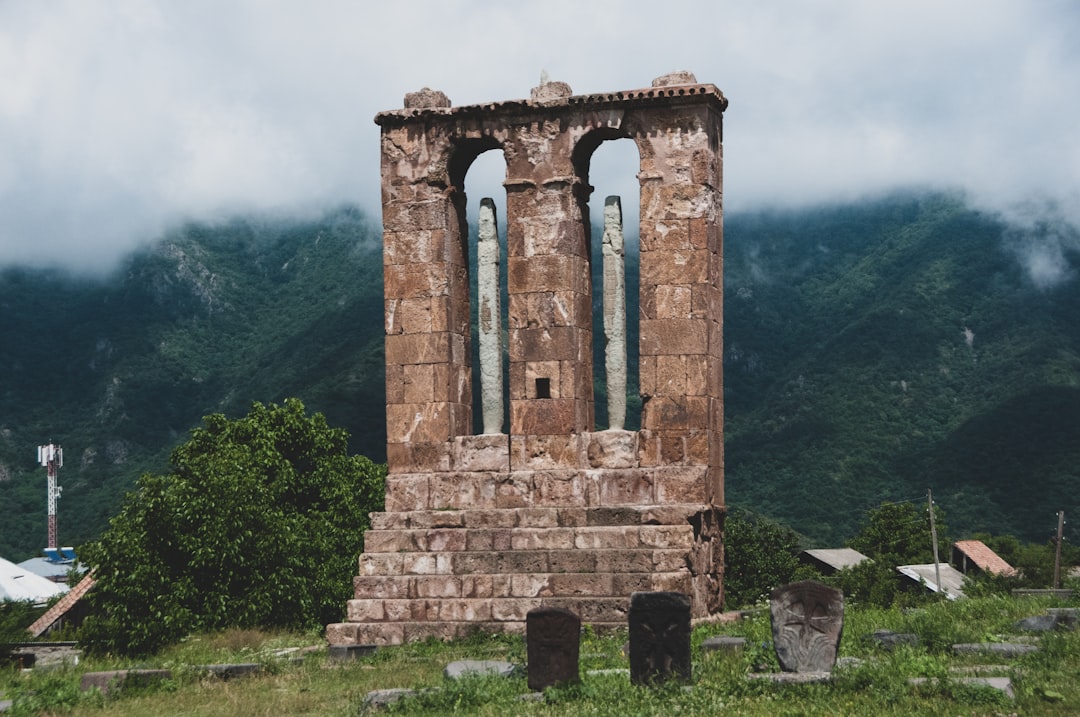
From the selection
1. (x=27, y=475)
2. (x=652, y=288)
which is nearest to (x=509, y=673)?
(x=652, y=288)

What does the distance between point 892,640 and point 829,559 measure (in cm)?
3524

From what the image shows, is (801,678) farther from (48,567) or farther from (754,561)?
(48,567)

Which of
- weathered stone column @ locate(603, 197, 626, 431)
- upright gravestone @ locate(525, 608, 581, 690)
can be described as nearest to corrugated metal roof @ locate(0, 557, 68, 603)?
weathered stone column @ locate(603, 197, 626, 431)

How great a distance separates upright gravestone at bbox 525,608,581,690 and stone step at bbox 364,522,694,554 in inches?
208

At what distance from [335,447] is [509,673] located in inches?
1104

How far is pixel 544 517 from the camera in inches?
797

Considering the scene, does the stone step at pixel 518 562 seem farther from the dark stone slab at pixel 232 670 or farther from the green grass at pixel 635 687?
the dark stone slab at pixel 232 670

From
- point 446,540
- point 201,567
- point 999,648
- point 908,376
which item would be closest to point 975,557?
point 908,376

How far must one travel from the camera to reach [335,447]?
42.7 meters

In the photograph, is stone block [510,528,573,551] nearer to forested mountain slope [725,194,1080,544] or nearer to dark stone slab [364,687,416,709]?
dark stone slab [364,687,416,709]

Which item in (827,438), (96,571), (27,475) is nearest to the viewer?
(96,571)

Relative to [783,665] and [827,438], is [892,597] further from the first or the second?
[827,438]

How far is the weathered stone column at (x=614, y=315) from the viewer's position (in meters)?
20.9

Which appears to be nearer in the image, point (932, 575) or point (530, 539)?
point (530, 539)
